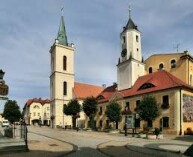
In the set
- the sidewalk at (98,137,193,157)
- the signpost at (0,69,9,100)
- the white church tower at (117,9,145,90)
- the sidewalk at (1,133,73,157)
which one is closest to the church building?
the white church tower at (117,9,145,90)

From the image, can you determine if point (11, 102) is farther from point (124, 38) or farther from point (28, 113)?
point (28, 113)

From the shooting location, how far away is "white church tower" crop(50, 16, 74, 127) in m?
68.5

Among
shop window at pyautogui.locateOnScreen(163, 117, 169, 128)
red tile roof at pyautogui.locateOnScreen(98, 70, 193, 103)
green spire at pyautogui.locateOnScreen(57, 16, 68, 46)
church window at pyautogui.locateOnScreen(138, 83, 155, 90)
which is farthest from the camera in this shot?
green spire at pyautogui.locateOnScreen(57, 16, 68, 46)

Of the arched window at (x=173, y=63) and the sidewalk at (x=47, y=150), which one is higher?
the arched window at (x=173, y=63)

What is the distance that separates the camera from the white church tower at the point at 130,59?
52.8 m

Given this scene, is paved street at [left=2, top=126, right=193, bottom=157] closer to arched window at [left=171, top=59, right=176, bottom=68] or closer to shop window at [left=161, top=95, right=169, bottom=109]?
shop window at [left=161, top=95, right=169, bottom=109]

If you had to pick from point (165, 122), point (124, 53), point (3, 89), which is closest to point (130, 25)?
point (124, 53)

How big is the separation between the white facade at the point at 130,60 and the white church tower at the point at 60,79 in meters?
18.6

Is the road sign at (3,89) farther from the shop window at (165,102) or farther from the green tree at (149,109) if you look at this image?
the shop window at (165,102)

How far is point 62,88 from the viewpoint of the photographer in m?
69.5

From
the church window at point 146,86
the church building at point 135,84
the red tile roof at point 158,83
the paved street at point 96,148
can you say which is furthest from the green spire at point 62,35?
the paved street at point 96,148

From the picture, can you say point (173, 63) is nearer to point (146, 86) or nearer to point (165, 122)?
point (146, 86)

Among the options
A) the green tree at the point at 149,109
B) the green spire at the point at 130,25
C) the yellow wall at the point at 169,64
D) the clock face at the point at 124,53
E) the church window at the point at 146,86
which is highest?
the green spire at the point at 130,25

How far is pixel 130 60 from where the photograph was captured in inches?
2085
